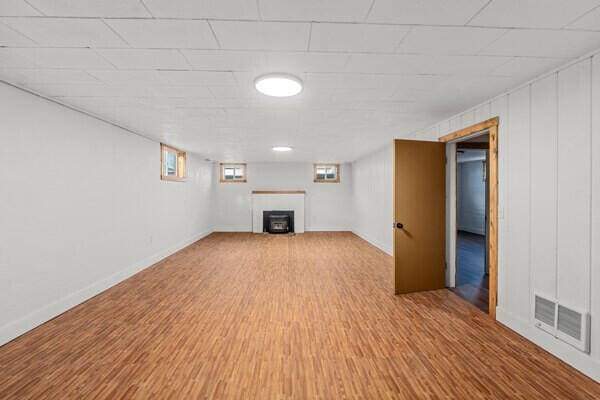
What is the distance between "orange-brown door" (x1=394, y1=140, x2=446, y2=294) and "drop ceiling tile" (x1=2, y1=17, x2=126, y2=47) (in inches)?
120


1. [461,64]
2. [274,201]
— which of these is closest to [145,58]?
[461,64]

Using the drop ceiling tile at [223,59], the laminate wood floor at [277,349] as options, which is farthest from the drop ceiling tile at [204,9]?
the laminate wood floor at [277,349]

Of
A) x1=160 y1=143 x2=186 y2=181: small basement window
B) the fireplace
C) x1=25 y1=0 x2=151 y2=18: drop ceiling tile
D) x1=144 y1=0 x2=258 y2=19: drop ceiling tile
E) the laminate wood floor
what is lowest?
the laminate wood floor

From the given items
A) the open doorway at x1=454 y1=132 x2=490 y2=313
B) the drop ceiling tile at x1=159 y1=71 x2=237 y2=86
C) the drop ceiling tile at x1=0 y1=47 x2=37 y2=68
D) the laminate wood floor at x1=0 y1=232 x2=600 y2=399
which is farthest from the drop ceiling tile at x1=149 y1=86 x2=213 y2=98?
the open doorway at x1=454 y1=132 x2=490 y2=313

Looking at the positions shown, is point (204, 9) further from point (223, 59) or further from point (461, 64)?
point (461, 64)

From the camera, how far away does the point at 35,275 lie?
8.45ft

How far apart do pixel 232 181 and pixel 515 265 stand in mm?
7547

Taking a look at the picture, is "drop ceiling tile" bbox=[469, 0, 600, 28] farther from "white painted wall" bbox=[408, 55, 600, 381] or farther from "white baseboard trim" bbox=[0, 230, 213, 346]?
"white baseboard trim" bbox=[0, 230, 213, 346]

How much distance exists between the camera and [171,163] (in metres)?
5.88

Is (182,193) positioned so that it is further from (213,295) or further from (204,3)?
(204,3)

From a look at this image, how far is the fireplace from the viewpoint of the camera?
8195 mm

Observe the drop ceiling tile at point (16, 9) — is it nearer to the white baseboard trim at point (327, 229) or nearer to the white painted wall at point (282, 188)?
the white painted wall at point (282, 188)

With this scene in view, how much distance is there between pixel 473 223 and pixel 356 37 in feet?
28.6

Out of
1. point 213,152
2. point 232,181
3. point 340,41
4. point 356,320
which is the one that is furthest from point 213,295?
point 232,181
